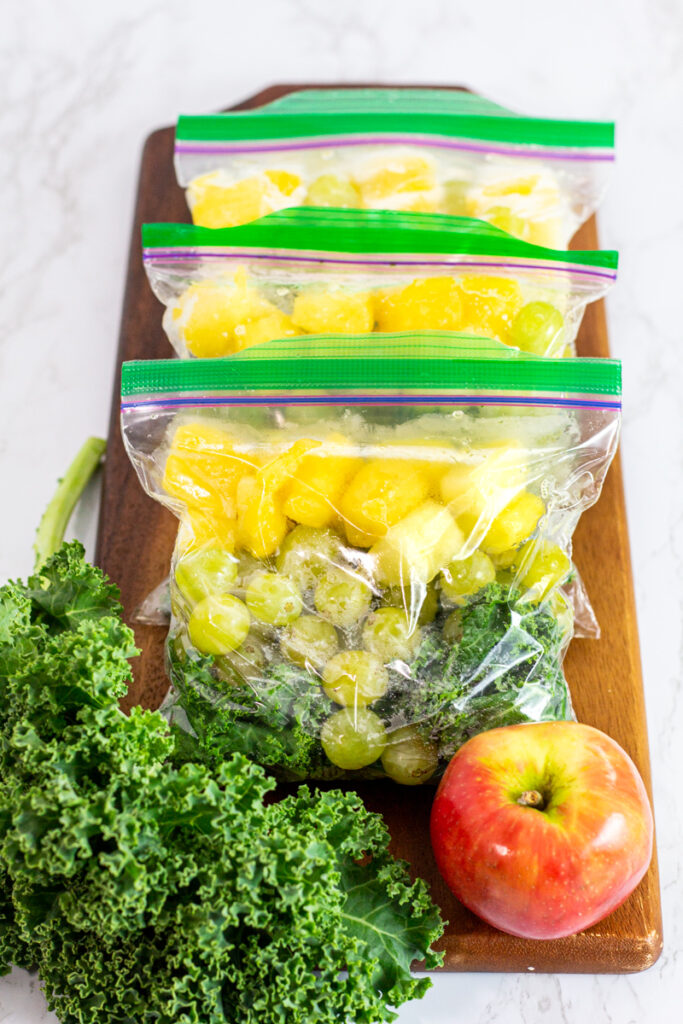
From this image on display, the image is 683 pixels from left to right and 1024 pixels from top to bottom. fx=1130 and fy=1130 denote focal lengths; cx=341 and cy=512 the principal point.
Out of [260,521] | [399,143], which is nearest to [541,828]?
[260,521]

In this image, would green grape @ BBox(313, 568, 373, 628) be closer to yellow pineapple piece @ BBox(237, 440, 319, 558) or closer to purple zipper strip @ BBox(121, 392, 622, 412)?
yellow pineapple piece @ BBox(237, 440, 319, 558)

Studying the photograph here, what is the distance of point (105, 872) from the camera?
87cm

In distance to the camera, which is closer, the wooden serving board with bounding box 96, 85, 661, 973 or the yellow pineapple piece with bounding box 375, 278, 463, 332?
the wooden serving board with bounding box 96, 85, 661, 973

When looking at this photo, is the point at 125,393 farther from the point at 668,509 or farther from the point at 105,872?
the point at 668,509

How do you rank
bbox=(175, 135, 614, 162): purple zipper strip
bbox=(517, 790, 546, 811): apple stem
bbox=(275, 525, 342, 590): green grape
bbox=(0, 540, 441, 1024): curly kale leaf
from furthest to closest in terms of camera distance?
bbox=(175, 135, 614, 162): purple zipper strip < bbox=(275, 525, 342, 590): green grape < bbox=(517, 790, 546, 811): apple stem < bbox=(0, 540, 441, 1024): curly kale leaf

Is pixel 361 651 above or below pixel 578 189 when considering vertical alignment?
below

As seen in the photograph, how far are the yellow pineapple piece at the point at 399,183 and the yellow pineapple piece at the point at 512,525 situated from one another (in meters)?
0.47

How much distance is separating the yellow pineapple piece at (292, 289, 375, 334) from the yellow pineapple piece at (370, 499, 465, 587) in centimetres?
26

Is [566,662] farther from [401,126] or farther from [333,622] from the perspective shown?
[401,126]

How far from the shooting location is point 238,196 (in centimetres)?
139

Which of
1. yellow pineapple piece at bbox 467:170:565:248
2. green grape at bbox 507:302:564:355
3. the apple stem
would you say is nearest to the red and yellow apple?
the apple stem

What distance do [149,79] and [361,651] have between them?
1181 mm

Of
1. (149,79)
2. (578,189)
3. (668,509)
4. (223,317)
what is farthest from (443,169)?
(149,79)

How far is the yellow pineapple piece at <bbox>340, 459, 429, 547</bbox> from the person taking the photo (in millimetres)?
1083
